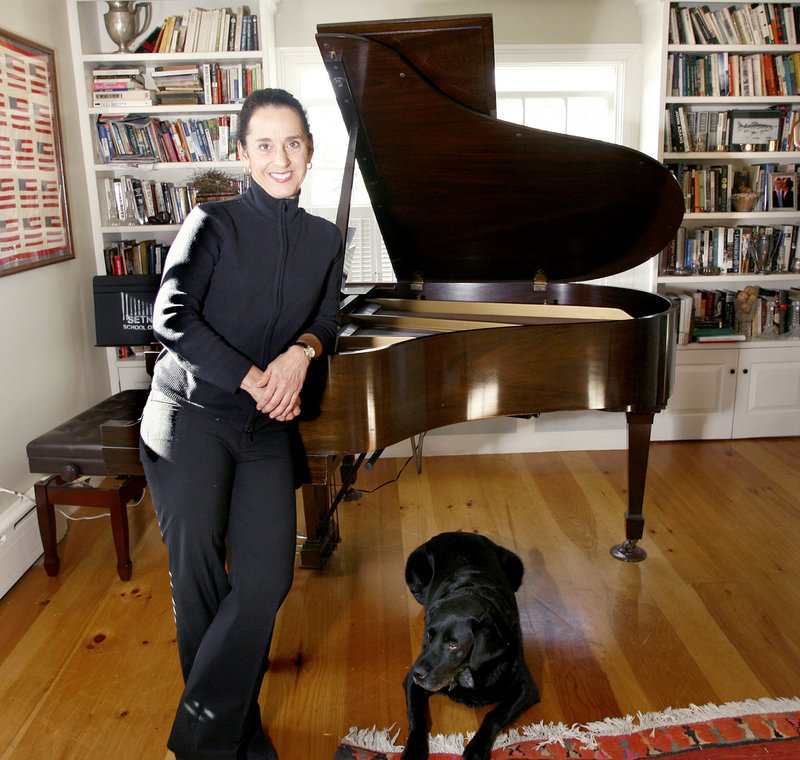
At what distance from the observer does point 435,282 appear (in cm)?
288

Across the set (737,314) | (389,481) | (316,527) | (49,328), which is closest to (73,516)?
(49,328)

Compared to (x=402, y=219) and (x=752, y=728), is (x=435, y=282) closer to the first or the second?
(x=402, y=219)

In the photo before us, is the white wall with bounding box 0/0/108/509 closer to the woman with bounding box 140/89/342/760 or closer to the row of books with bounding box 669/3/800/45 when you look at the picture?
the woman with bounding box 140/89/342/760

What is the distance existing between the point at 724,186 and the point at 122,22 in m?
2.88

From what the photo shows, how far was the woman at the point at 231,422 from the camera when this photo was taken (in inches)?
60.0

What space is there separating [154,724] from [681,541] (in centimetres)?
189

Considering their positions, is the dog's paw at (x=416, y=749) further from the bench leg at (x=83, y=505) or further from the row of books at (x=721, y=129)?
the row of books at (x=721, y=129)

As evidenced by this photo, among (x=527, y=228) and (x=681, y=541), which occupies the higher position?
(x=527, y=228)

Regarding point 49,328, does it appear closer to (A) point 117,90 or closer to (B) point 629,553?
(A) point 117,90

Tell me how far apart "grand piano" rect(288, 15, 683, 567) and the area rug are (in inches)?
26.2

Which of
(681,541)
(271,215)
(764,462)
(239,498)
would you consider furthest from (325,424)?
(764,462)

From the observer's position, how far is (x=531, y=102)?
144 inches

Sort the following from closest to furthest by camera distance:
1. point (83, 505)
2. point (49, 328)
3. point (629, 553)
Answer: point (83, 505), point (629, 553), point (49, 328)

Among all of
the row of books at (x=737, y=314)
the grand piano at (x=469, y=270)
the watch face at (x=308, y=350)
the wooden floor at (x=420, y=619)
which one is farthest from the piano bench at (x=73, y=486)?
the row of books at (x=737, y=314)
